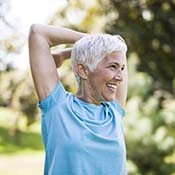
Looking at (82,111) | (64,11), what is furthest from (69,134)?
(64,11)

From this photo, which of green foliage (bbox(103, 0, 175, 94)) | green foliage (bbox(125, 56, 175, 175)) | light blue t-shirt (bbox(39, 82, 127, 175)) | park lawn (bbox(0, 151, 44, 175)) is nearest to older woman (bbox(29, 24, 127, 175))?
light blue t-shirt (bbox(39, 82, 127, 175))

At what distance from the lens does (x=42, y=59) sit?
1295mm

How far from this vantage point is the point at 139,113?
5.26 m

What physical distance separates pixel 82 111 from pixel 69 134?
0.25 feet

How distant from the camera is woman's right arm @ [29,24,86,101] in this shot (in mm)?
1286

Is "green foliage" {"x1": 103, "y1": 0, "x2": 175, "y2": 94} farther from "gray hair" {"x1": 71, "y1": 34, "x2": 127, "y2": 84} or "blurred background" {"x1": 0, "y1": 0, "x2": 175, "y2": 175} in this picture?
"gray hair" {"x1": 71, "y1": 34, "x2": 127, "y2": 84}

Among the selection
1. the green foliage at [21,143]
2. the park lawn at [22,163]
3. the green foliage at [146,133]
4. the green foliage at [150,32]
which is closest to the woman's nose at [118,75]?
the green foliage at [150,32]

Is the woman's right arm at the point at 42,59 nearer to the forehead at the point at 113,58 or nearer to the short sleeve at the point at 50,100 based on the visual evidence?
the short sleeve at the point at 50,100

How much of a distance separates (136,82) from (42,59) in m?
3.97

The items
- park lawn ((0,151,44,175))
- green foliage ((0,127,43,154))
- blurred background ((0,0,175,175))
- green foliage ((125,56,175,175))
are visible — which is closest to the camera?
blurred background ((0,0,175,175))

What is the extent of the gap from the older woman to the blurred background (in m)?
1.93

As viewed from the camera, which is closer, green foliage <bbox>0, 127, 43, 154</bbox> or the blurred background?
the blurred background

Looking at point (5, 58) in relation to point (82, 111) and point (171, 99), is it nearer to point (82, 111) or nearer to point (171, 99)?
point (82, 111)

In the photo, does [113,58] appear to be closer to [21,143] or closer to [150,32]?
[150,32]
